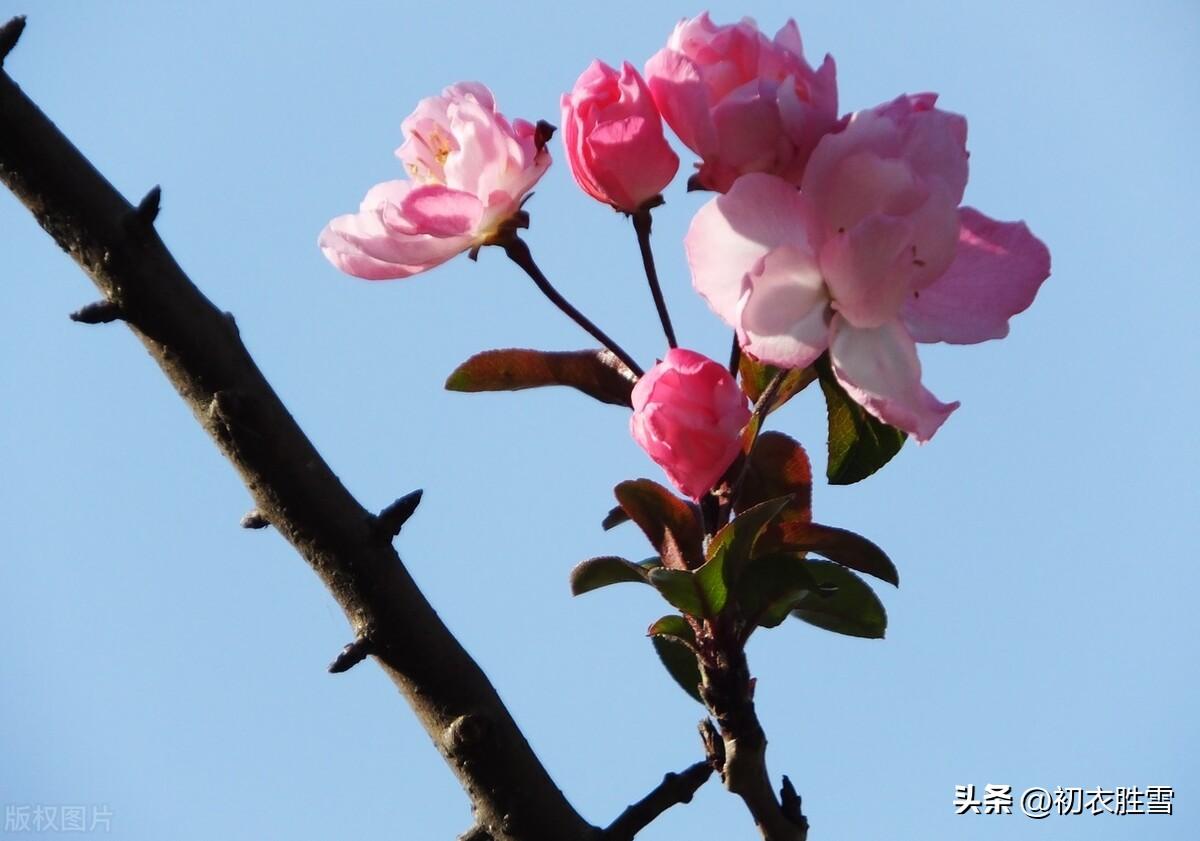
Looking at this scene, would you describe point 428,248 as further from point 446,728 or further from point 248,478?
point 446,728

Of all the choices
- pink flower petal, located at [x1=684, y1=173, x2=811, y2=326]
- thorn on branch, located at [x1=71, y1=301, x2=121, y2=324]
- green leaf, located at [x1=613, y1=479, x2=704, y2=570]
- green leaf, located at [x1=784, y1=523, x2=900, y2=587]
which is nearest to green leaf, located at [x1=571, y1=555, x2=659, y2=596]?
green leaf, located at [x1=613, y1=479, x2=704, y2=570]

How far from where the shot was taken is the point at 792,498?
1077 mm

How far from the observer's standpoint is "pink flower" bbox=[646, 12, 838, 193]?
995 mm

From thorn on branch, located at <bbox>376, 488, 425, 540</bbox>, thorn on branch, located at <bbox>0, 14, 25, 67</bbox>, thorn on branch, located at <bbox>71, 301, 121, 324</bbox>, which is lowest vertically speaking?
thorn on branch, located at <bbox>376, 488, 425, 540</bbox>

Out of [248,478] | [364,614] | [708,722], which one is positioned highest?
[248,478]

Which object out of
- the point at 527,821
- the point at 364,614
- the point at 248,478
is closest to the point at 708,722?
the point at 527,821

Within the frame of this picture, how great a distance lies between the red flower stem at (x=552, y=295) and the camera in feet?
3.66

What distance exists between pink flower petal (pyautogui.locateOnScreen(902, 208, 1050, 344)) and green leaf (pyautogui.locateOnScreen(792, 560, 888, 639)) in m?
0.23

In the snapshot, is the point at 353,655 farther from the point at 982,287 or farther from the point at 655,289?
the point at 982,287

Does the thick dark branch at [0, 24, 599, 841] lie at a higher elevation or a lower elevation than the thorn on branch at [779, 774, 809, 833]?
higher

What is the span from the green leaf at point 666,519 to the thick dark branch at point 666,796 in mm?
179

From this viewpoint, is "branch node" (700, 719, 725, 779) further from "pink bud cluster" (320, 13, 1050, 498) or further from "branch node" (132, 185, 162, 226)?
"branch node" (132, 185, 162, 226)

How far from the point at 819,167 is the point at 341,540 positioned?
1.53 feet

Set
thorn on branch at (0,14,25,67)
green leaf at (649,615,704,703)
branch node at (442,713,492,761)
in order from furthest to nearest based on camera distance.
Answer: green leaf at (649,615,704,703)
branch node at (442,713,492,761)
thorn on branch at (0,14,25,67)
